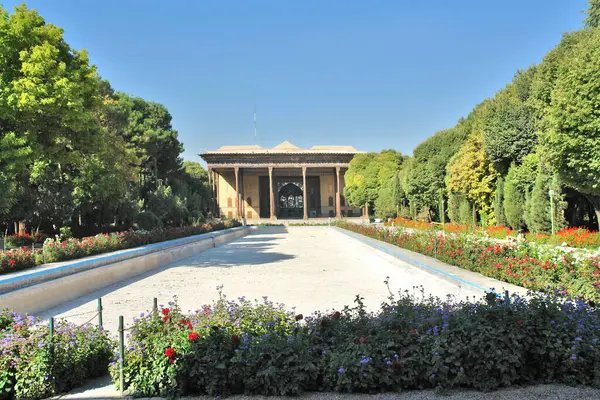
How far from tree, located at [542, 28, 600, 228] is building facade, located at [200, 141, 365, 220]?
32.1 meters

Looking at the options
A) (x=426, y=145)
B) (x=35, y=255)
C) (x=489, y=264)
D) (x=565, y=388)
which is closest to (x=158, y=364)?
(x=565, y=388)

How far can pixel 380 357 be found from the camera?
307 centimetres

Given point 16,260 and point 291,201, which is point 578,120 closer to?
point 16,260

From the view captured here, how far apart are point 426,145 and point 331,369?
998 inches

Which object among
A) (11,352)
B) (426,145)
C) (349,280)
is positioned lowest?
(349,280)

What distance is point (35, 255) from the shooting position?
948 centimetres

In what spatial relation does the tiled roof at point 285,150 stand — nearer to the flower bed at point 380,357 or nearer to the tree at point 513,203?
the tree at point 513,203

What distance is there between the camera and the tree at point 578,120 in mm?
12070

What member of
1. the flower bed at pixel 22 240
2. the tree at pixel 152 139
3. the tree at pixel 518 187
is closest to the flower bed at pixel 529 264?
the tree at pixel 518 187

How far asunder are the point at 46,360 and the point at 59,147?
11080 mm

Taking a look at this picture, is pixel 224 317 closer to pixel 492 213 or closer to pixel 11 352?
pixel 11 352

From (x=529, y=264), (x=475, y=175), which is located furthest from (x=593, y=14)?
(x=529, y=264)

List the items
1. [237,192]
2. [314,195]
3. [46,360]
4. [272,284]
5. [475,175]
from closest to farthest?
[46,360] → [272,284] → [475,175] → [237,192] → [314,195]

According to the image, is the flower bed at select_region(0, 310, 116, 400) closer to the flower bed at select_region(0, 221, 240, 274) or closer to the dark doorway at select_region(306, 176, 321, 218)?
the flower bed at select_region(0, 221, 240, 274)
